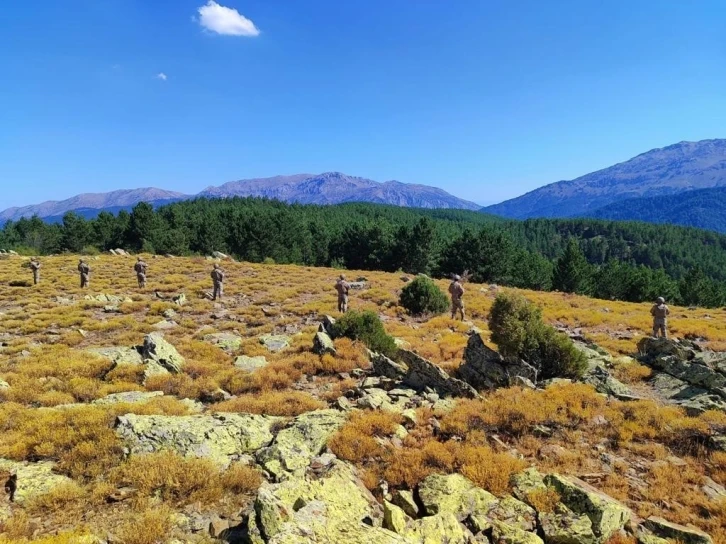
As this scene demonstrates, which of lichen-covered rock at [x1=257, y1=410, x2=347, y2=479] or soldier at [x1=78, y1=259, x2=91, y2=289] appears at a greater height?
soldier at [x1=78, y1=259, x2=91, y2=289]

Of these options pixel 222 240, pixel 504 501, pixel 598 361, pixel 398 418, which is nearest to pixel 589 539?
pixel 504 501

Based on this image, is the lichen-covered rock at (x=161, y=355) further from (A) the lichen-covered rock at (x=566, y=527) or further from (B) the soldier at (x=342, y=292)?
(A) the lichen-covered rock at (x=566, y=527)

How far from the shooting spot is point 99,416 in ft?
25.7

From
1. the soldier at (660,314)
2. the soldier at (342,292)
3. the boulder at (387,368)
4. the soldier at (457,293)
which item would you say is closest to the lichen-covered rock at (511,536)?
the boulder at (387,368)

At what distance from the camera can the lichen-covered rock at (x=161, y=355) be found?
12.5 m

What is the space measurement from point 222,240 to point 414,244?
36110 millimetres

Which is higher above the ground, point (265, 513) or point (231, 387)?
point (265, 513)

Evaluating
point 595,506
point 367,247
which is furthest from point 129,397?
point 367,247

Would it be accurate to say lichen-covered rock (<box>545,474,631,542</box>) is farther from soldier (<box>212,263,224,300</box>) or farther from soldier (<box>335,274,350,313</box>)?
soldier (<box>212,263,224,300</box>)

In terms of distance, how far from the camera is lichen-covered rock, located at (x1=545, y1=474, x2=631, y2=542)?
5.54 metres

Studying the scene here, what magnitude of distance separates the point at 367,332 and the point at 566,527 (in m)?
10.3

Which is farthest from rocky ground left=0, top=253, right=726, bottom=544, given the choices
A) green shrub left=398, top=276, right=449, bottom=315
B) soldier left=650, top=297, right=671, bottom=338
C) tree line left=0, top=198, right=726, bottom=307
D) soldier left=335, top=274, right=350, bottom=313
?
tree line left=0, top=198, right=726, bottom=307

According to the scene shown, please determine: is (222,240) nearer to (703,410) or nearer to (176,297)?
(176,297)

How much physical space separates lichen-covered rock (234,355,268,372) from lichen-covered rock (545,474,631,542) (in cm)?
940
